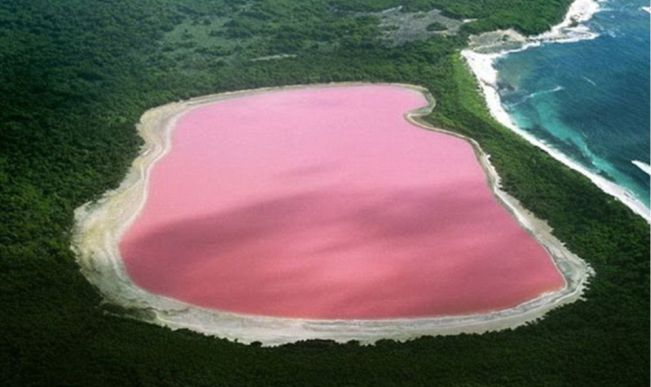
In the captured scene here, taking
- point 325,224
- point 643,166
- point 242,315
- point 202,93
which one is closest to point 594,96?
point 643,166

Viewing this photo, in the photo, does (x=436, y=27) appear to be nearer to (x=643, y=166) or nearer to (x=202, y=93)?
(x=202, y=93)

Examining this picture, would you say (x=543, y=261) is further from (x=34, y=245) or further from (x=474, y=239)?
(x=34, y=245)

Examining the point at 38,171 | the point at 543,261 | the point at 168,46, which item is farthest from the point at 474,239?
the point at 168,46

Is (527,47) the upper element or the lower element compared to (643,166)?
upper

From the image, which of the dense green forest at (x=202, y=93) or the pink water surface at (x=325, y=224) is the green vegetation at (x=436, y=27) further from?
the pink water surface at (x=325, y=224)

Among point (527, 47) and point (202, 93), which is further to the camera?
point (527, 47)

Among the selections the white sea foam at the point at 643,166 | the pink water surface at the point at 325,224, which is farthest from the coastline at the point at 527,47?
the pink water surface at the point at 325,224
